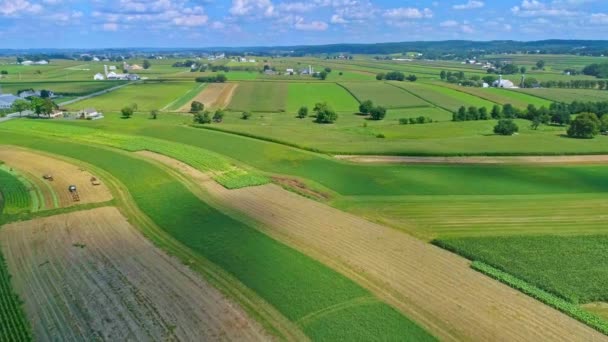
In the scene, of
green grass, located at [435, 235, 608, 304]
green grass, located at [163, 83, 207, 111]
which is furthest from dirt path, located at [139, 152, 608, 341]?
green grass, located at [163, 83, 207, 111]

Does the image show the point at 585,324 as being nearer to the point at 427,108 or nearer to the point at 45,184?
the point at 45,184

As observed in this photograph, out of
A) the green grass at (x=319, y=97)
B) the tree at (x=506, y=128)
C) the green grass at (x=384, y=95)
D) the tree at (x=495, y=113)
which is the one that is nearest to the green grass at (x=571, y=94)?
the tree at (x=495, y=113)

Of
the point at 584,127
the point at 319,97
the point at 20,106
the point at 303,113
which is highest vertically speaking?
the point at 20,106

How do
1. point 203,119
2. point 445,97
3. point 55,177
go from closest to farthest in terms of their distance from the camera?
point 55,177, point 203,119, point 445,97

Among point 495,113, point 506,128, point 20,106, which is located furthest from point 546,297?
point 20,106

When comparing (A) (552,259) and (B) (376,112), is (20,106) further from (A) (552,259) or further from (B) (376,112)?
(A) (552,259)

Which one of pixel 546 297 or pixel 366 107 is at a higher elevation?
pixel 366 107

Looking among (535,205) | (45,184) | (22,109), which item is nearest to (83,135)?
(45,184)

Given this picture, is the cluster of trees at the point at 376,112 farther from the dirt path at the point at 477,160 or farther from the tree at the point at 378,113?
the dirt path at the point at 477,160
